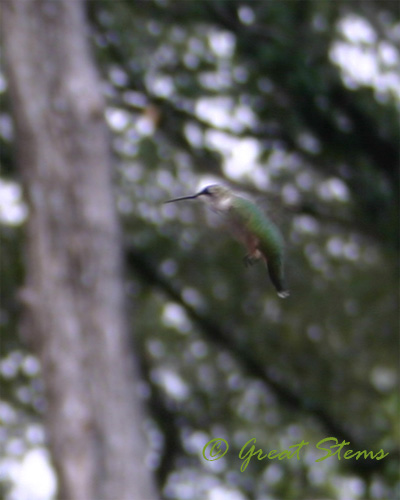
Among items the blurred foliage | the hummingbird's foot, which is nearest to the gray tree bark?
the blurred foliage

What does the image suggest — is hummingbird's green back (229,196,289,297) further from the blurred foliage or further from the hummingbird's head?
the blurred foliage

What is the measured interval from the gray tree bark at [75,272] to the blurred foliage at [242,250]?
114cm

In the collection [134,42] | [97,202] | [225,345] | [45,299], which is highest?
[134,42]

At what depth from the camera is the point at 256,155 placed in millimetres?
6148

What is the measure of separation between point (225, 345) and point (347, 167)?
2.37m

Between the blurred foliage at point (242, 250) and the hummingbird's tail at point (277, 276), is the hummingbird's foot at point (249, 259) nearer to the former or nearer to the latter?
the hummingbird's tail at point (277, 276)

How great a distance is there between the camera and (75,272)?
3.60 meters

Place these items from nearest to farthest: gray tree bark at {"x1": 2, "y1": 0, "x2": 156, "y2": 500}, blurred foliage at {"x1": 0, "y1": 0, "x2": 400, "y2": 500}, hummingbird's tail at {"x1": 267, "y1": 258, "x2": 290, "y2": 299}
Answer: hummingbird's tail at {"x1": 267, "y1": 258, "x2": 290, "y2": 299}
gray tree bark at {"x1": 2, "y1": 0, "x2": 156, "y2": 500}
blurred foliage at {"x1": 0, "y1": 0, "x2": 400, "y2": 500}

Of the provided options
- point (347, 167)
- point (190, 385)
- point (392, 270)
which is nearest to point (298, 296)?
point (392, 270)

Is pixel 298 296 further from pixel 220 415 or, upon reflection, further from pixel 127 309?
pixel 127 309

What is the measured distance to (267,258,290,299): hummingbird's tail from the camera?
131 cm

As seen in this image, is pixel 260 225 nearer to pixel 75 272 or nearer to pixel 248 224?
pixel 248 224

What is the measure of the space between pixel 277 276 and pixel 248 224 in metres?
0.11

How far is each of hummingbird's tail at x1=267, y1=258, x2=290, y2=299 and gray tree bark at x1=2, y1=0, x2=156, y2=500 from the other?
2160mm
